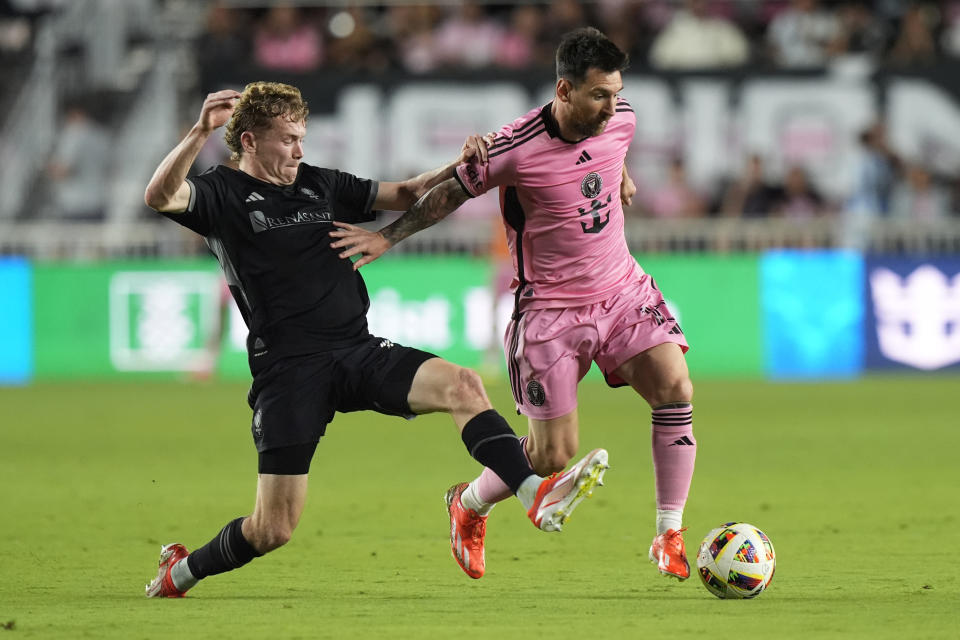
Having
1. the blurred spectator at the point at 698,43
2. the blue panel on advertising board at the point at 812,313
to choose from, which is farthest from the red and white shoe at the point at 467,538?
the blurred spectator at the point at 698,43

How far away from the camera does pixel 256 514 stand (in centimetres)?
669

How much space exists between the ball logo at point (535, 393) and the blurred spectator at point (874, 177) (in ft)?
40.7

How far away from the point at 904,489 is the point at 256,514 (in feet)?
16.5

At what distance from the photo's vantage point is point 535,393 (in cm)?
757

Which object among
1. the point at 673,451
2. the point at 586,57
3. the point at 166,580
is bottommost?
the point at 166,580

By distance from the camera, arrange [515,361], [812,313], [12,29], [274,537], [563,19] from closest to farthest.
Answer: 1. [274,537]
2. [515,361]
3. [812,313]
4. [563,19]
5. [12,29]

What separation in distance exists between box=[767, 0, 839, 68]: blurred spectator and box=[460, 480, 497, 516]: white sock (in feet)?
47.6

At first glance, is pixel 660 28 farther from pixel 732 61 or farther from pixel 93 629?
pixel 93 629

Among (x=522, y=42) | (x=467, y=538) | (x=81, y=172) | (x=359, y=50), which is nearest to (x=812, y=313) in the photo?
(x=522, y=42)

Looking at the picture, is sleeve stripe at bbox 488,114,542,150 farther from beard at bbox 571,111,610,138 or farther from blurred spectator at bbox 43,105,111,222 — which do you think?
blurred spectator at bbox 43,105,111,222

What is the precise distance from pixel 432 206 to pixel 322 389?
110 cm

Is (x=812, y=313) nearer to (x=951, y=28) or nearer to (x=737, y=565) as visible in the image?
(x=951, y=28)

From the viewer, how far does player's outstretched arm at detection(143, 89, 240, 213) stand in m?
6.30

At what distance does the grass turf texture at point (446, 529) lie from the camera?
611 cm
